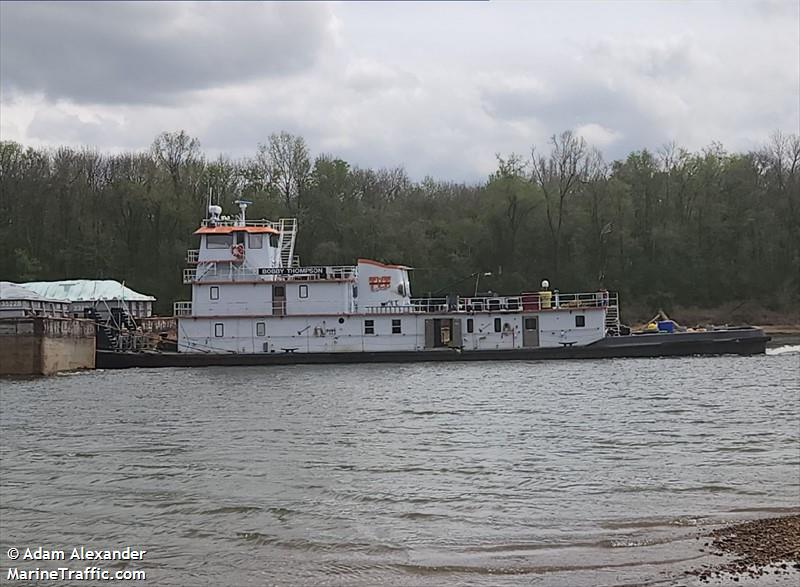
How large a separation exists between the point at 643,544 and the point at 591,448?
23.8ft

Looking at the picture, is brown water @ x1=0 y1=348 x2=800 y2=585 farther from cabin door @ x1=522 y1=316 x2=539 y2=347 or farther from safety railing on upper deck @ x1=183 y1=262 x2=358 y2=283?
safety railing on upper deck @ x1=183 y1=262 x2=358 y2=283

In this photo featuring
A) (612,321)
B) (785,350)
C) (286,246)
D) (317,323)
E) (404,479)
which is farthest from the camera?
(286,246)

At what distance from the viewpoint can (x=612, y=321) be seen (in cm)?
4497

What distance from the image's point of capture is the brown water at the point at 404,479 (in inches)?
459

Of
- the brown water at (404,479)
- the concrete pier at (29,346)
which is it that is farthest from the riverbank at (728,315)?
the concrete pier at (29,346)

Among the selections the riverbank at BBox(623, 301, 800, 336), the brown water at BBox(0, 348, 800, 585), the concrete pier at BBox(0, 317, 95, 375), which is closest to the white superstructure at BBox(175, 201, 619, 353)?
the concrete pier at BBox(0, 317, 95, 375)

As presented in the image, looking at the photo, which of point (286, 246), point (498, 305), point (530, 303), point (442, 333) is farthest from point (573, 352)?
point (286, 246)

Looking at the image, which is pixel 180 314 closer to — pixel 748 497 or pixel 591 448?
pixel 591 448

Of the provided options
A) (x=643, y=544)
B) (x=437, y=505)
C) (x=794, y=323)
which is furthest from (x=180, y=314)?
(x=794, y=323)

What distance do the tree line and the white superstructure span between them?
26.2 metres

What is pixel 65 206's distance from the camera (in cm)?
7388

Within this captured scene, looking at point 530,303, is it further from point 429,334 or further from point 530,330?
point 429,334

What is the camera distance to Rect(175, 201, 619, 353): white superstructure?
42812 millimetres

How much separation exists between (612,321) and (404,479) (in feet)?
101
